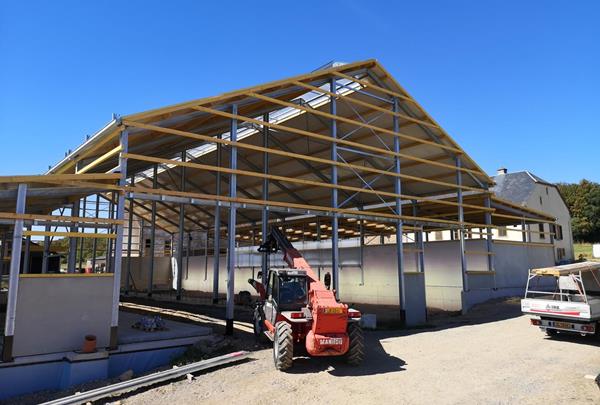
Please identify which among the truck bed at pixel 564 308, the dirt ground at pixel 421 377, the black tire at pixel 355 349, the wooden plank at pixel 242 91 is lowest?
the dirt ground at pixel 421 377

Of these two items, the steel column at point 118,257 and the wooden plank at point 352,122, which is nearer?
the steel column at point 118,257

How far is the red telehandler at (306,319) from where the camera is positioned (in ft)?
30.6

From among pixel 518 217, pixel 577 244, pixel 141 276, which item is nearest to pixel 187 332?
pixel 518 217

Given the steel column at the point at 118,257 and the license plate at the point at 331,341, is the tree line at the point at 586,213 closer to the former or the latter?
the license plate at the point at 331,341

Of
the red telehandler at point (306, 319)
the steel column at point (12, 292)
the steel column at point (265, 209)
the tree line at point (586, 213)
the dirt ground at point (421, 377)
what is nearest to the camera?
Answer: the dirt ground at point (421, 377)

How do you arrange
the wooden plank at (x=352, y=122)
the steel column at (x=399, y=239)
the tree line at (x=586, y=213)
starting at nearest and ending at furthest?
1. the wooden plank at (x=352, y=122)
2. the steel column at (x=399, y=239)
3. the tree line at (x=586, y=213)

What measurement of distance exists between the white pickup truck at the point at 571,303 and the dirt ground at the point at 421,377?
492 mm

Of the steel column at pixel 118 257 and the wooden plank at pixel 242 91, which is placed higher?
the wooden plank at pixel 242 91

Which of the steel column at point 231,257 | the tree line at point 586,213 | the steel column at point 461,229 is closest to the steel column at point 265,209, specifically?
the steel column at point 231,257

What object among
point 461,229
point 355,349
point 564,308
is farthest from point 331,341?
point 461,229

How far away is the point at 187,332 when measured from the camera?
39.5 feet

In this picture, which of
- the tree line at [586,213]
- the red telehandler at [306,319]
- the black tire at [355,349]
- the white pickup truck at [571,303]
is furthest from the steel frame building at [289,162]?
the tree line at [586,213]

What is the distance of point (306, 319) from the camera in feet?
32.6

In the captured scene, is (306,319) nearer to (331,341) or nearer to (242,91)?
(331,341)
